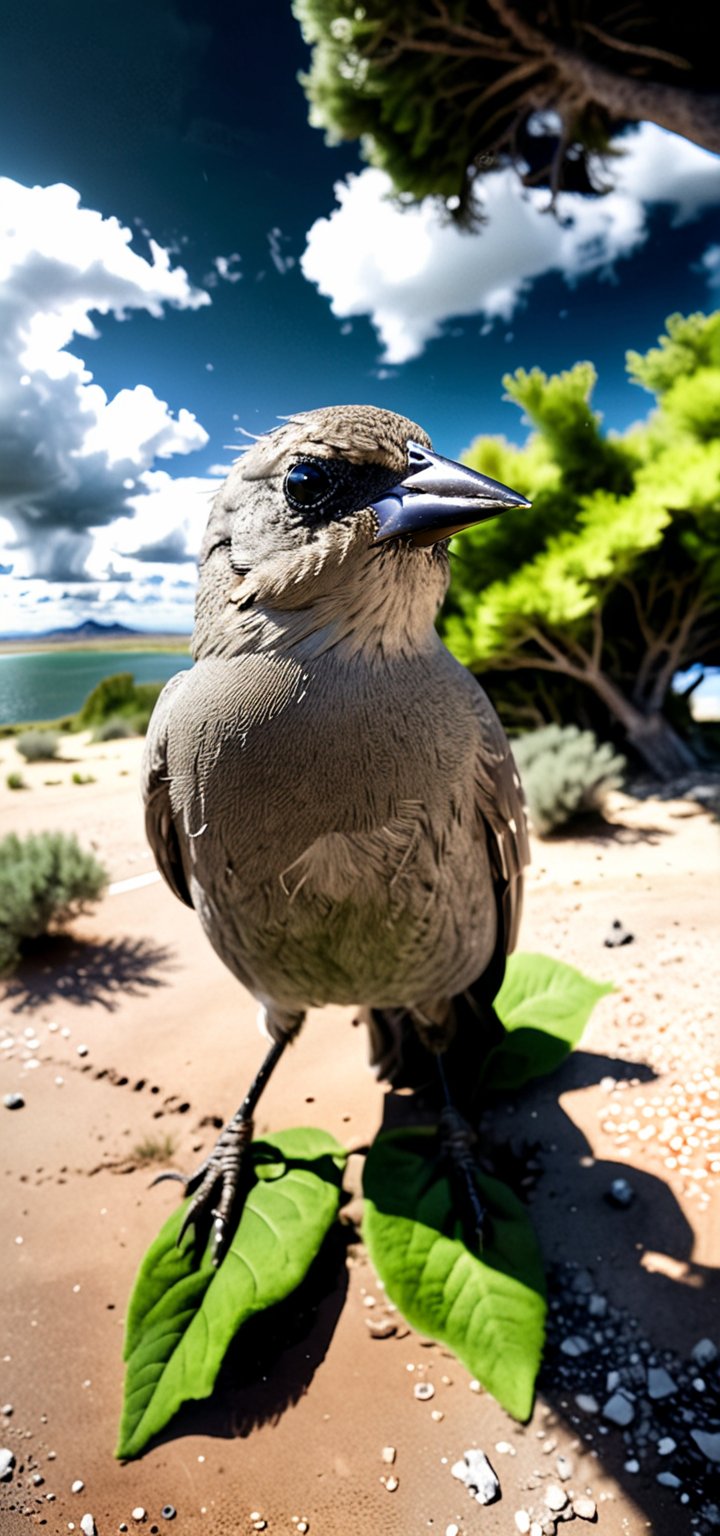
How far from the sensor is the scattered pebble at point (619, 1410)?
123 centimetres

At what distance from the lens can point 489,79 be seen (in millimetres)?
5672

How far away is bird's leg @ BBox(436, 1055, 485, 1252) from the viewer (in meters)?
1.51

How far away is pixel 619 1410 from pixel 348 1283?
1.83ft

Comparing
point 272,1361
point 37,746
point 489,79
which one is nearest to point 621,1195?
point 272,1361

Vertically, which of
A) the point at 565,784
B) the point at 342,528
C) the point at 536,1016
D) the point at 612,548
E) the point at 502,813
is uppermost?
the point at 612,548

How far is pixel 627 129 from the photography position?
6555mm

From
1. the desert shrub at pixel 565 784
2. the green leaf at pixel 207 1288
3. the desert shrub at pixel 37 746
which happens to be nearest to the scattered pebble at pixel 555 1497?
the green leaf at pixel 207 1288

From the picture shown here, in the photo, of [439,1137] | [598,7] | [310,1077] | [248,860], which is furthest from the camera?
[598,7]

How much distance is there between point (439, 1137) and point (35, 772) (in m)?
5.65

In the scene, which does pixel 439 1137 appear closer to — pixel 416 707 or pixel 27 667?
pixel 416 707

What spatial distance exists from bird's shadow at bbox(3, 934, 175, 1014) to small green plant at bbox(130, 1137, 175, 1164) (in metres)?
0.77

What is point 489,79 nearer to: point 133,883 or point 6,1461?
point 133,883

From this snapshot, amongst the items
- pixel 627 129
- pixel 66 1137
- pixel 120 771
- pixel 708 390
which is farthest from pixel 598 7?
pixel 66 1137

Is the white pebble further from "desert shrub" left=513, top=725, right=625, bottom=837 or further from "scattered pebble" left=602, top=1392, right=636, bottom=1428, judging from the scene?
"desert shrub" left=513, top=725, right=625, bottom=837
